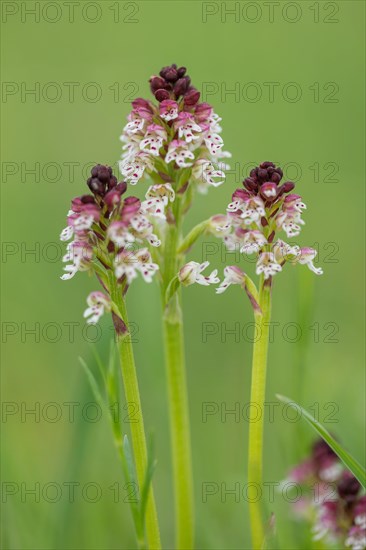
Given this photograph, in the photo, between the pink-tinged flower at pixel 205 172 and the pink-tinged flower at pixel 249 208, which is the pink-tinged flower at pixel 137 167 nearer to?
the pink-tinged flower at pixel 205 172

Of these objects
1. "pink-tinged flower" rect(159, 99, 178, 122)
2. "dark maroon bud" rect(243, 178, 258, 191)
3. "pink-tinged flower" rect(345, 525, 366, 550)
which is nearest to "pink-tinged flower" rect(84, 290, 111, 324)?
"dark maroon bud" rect(243, 178, 258, 191)

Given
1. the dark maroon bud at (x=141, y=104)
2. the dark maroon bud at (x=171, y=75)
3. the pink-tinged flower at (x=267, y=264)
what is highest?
the dark maroon bud at (x=171, y=75)

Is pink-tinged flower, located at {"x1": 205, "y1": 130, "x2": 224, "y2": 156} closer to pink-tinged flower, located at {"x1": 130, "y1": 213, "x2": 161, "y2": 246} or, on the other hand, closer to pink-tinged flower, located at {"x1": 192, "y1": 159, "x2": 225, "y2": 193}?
pink-tinged flower, located at {"x1": 192, "y1": 159, "x2": 225, "y2": 193}

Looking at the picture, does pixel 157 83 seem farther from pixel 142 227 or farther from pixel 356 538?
pixel 356 538

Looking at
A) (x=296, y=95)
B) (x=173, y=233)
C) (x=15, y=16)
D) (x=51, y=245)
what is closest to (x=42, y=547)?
(x=173, y=233)

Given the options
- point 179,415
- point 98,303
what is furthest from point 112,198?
point 179,415

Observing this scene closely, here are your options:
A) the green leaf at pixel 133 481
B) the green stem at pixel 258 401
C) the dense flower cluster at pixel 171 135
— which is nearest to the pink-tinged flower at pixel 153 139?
the dense flower cluster at pixel 171 135
